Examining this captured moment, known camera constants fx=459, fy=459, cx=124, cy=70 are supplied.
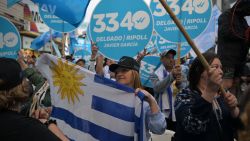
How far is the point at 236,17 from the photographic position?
3.36 metres

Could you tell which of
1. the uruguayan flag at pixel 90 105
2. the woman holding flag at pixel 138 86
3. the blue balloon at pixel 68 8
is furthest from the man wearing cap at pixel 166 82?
the uruguayan flag at pixel 90 105

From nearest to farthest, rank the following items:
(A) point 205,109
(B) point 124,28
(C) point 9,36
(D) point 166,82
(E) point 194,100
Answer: (A) point 205,109, (E) point 194,100, (D) point 166,82, (B) point 124,28, (C) point 9,36

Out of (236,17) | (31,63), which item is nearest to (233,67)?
(236,17)

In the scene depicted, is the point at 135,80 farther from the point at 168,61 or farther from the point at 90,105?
the point at 168,61

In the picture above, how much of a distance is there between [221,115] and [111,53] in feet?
12.6

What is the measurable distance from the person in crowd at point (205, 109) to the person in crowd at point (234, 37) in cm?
30

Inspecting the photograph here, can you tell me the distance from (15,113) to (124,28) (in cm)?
444

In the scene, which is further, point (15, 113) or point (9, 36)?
point (9, 36)

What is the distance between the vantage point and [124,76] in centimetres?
414

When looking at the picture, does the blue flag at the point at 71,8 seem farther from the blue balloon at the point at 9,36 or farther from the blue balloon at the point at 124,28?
the blue balloon at the point at 9,36

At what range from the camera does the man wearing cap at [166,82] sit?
5.91 m

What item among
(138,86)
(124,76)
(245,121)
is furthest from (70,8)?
(245,121)

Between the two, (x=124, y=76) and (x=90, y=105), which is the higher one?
(x=124, y=76)

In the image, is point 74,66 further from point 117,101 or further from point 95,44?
point 95,44
